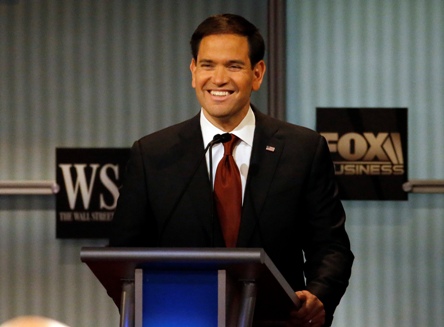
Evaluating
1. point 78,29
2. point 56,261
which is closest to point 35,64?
point 78,29

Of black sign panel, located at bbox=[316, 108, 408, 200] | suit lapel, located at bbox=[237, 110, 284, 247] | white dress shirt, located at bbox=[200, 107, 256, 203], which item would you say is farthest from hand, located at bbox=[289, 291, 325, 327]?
black sign panel, located at bbox=[316, 108, 408, 200]

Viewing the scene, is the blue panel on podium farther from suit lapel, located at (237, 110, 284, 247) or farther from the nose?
the nose

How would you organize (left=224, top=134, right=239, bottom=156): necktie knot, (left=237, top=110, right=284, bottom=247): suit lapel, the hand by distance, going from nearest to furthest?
the hand, (left=237, top=110, right=284, bottom=247): suit lapel, (left=224, top=134, right=239, bottom=156): necktie knot

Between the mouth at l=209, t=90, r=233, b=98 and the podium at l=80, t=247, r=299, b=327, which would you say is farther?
the mouth at l=209, t=90, r=233, b=98

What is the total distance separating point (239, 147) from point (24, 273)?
2.74m

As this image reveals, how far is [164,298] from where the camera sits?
2.08 metres

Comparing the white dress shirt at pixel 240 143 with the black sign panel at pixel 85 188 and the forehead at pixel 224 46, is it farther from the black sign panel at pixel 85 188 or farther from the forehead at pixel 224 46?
the black sign panel at pixel 85 188

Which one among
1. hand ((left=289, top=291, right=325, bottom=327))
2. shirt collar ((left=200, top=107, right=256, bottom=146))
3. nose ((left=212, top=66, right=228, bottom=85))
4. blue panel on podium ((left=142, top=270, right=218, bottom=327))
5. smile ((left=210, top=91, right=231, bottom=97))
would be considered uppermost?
nose ((left=212, top=66, right=228, bottom=85))

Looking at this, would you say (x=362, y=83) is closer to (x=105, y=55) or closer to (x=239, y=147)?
(x=105, y=55)

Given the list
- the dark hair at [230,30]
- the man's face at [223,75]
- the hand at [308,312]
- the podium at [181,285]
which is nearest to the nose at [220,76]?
the man's face at [223,75]

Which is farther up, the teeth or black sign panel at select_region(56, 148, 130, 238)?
the teeth

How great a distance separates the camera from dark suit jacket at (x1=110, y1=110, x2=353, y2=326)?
8.71ft

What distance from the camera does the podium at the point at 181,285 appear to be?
2014 millimetres

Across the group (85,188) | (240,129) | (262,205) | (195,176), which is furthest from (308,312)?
(85,188)
